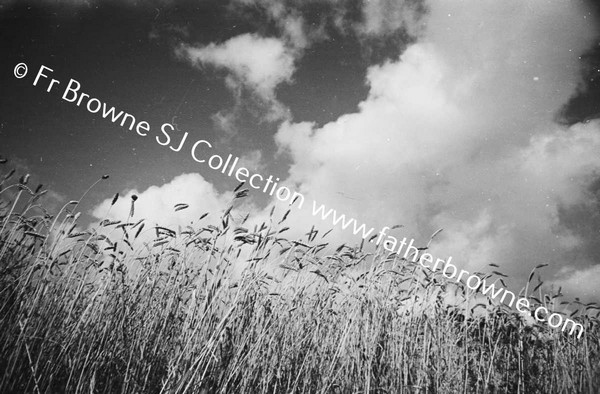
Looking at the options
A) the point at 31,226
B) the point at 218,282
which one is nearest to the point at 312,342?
the point at 218,282

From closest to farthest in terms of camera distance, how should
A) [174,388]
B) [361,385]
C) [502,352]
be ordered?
[174,388]
[361,385]
[502,352]

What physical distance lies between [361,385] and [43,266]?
277 cm

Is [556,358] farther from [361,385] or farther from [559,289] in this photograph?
[361,385]

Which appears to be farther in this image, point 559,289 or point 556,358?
point 559,289

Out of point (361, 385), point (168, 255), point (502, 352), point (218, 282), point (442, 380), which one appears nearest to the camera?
point (218, 282)

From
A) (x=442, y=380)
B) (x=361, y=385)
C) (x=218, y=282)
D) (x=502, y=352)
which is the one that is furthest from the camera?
(x=502, y=352)

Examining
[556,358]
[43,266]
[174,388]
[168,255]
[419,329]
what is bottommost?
[174,388]

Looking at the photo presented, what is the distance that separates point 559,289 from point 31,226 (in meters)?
5.40

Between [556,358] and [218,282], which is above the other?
[556,358]

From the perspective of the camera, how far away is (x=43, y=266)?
2393 mm

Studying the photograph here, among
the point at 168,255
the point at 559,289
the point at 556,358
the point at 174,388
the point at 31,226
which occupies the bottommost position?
the point at 174,388

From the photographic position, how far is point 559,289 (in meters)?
3.33

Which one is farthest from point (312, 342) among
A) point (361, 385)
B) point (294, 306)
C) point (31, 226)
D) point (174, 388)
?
point (31, 226)

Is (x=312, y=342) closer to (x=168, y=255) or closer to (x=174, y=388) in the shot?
(x=174, y=388)
